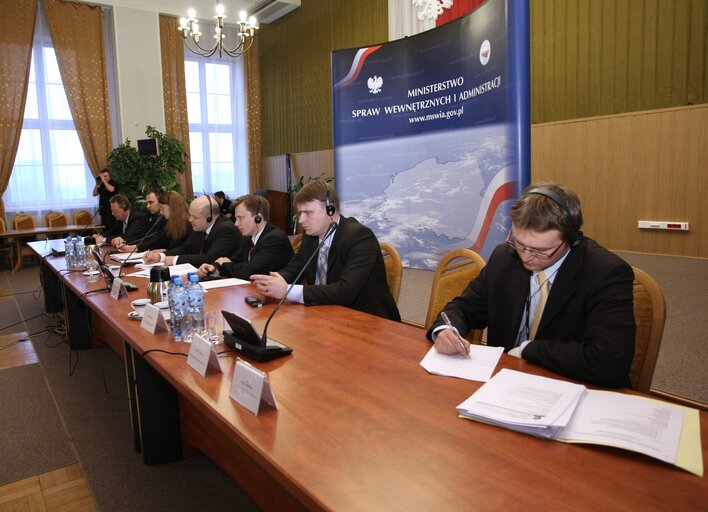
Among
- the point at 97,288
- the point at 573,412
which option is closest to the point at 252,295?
the point at 97,288

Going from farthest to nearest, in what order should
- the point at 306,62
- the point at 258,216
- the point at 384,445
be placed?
1. the point at 306,62
2. the point at 258,216
3. the point at 384,445

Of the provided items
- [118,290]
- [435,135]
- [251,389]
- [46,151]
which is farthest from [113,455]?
[46,151]

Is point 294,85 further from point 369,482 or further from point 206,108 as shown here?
point 369,482

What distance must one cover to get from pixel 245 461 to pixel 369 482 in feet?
2.76

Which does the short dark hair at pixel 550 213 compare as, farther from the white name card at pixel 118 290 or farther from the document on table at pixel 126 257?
the document on table at pixel 126 257

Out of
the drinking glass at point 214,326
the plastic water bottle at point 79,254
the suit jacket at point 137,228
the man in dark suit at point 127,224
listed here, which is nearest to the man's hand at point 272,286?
the drinking glass at point 214,326

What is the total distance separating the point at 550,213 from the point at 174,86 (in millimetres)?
9634

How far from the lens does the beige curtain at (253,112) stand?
10867mm

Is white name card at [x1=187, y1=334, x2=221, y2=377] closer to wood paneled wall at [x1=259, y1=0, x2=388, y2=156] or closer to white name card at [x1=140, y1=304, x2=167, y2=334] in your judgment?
white name card at [x1=140, y1=304, x2=167, y2=334]

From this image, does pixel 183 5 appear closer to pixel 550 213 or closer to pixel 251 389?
pixel 550 213

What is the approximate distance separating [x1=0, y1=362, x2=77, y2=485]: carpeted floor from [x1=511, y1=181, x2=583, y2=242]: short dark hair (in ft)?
6.92

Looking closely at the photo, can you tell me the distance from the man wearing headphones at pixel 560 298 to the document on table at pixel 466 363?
0.09 feet

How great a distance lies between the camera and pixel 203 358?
4.85ft

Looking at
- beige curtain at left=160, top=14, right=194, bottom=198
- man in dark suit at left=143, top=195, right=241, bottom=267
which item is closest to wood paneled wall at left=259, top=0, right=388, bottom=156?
beige curtain at left=160, top=14, right=194, bottom=198
